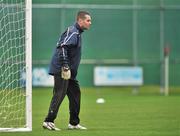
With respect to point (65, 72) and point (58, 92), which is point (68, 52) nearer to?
point (65, 72)

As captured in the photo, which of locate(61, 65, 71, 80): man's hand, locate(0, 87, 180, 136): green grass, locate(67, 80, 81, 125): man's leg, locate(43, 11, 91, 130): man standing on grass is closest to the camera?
locate(0, 87, 180, 136): green grass

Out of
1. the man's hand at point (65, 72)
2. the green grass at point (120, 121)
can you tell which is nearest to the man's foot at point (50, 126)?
the green grass at point (120, 121)

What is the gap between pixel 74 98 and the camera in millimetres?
12578

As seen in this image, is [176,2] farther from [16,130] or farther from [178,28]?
[16,130]

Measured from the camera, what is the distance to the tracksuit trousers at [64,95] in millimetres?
12211

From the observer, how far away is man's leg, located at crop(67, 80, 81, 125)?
12508 mm

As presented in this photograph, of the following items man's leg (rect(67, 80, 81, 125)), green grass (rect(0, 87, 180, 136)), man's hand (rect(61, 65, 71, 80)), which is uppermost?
man's hand (rect(61, 65, 71, 80))

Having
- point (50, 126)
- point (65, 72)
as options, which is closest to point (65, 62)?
point (65, 72)

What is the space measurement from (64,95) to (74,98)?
356mm

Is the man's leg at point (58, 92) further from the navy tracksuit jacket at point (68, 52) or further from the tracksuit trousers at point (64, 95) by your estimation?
the navy tracksuit jacket at point (68, 52)

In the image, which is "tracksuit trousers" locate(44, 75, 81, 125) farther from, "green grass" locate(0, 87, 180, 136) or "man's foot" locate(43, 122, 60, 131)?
"green grass" locate(0, 87, 180, 136)

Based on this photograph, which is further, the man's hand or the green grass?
the man's hand

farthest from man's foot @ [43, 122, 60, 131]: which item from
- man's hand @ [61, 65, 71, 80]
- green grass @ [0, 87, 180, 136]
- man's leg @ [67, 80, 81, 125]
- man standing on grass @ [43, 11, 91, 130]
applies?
man's hand @ [61, 65, 71, 80]

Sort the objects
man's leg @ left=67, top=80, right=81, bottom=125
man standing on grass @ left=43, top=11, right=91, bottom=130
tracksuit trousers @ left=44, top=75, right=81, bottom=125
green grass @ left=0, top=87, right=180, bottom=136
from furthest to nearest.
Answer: man's leg @ left=67, top=80, right=81, bottom=125 → tracksuit trousers @ left=44, top=75, right=81, bottom=125 → man standing on grass @ left=43, top=11, right=91, bottom=130 → green grass @ left=0, top=87, right=180, bottom=136
